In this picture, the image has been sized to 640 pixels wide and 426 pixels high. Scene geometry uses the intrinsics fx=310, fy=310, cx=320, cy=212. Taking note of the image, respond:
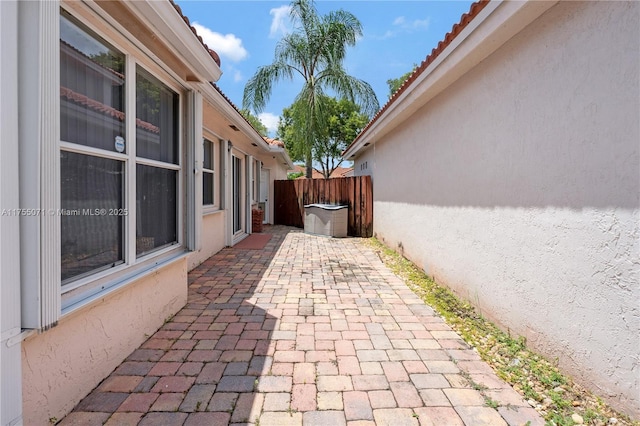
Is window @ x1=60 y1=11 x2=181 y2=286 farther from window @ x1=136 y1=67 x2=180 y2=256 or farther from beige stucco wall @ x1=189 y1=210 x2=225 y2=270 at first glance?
beige stucco wall @ x1=189 y1=210 x2=225 y2=270

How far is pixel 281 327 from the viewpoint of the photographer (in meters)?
3.53

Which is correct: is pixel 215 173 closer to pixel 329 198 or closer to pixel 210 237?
pixel 210 237

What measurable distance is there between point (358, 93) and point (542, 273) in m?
12.3

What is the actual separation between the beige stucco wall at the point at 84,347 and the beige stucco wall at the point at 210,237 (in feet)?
9.28

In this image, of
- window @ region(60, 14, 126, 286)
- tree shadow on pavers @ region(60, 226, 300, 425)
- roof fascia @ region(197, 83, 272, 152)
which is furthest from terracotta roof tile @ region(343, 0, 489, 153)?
tree shadow on pavers @ region(60, 226, 300, 425)

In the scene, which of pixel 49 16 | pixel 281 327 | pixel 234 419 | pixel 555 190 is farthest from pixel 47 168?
pixel 555 190

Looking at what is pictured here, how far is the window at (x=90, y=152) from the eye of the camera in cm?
213

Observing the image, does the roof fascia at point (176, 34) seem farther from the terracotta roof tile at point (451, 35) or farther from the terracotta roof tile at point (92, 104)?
the terracotta roof tile at point (451, 35)

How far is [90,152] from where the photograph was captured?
2.31 m

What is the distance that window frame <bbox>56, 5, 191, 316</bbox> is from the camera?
2.18 m

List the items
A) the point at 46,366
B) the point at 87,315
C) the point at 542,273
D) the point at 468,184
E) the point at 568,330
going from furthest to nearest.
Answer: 1. the point at 468,184
2. the point at 542,273
3. the point at 568,330
4. the point at 87,315
5. the point at 46,366

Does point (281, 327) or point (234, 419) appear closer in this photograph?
point (234, 419)

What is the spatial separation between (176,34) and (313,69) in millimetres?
12058

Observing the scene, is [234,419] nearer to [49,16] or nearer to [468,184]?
[49,16]
